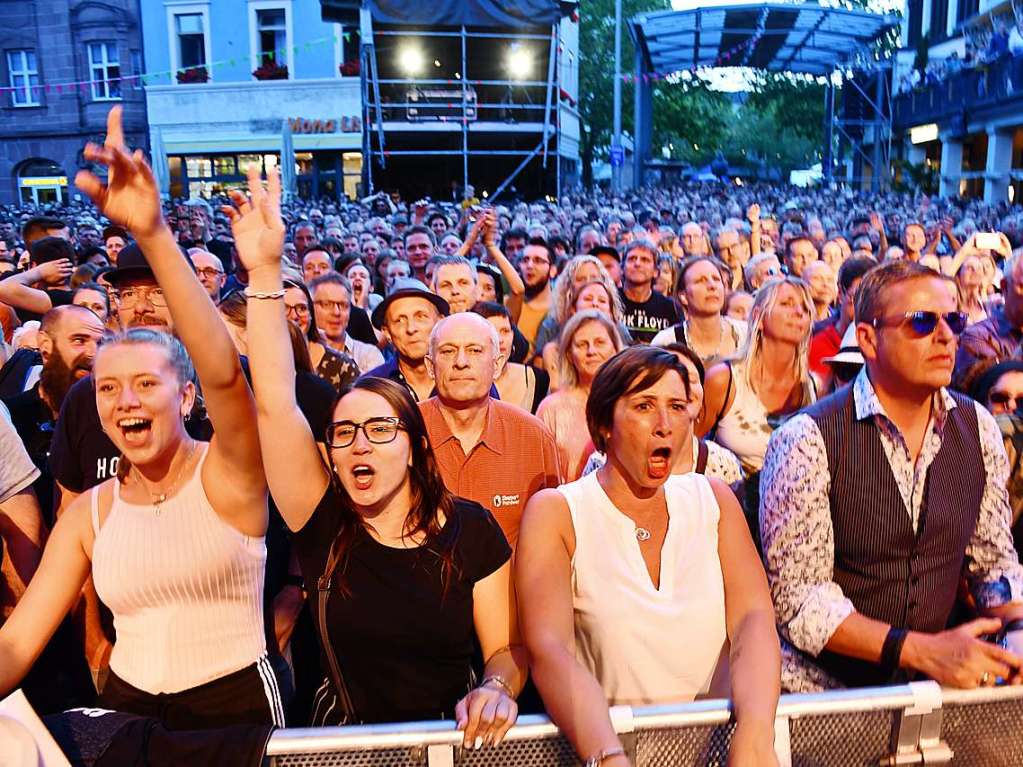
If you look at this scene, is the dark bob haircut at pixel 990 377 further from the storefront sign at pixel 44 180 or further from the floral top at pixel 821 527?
the storefront sign at pixel 44 180

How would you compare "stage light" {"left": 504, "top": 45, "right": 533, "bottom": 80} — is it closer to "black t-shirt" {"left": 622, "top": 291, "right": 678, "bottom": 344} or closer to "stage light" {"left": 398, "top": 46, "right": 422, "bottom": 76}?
"stage light" {"left": 398, "top": 46, "right": 422, "bottom": 76}

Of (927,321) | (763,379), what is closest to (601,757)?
(927,321)

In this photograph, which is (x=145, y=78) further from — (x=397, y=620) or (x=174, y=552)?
(x=397, y=620)

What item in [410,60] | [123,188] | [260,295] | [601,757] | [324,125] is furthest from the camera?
[324,125]

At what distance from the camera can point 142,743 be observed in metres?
1.67

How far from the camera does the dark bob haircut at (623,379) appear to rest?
222cm

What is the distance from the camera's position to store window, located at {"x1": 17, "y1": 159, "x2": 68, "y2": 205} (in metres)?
31.2

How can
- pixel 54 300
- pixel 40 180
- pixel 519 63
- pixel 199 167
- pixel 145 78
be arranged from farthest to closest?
pixel 40 180, pixel 145 78, pixel 199 167, pixel 519 63, pixel 54 300

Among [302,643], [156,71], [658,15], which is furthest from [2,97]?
[302,643]

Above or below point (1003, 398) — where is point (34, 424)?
below

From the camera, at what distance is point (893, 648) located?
6.79ft

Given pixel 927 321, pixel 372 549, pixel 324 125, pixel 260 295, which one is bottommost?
pixel 372 549

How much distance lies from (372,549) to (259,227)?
31.7 inches

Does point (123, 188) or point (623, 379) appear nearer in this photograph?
point (123, 188)
